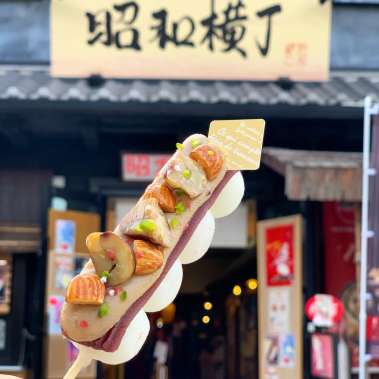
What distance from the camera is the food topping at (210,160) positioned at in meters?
3.49

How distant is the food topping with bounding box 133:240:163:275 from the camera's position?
331 cm

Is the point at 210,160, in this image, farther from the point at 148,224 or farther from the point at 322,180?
the point at 322,180

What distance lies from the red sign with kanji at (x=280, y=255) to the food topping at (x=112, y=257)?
514 cm

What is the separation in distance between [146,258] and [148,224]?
15 centimetres

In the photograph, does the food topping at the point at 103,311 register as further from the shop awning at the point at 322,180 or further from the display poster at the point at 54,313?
the display poster at the point at 54,313

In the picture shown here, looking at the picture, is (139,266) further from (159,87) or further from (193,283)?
(193,283)

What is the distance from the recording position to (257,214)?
882cm

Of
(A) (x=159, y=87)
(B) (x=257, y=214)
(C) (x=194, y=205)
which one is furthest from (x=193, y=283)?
(C) (x=194, y=205)

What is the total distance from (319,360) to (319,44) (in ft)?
11.0

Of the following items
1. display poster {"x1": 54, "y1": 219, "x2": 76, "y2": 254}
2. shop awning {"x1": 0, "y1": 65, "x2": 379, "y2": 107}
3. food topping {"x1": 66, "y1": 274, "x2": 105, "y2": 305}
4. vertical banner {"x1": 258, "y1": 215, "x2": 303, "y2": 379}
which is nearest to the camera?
food topping {"x1": 66, "y1": 274, "x2": 105, "y2": 305}

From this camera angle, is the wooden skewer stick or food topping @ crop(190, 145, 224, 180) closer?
the wooden skewer stick

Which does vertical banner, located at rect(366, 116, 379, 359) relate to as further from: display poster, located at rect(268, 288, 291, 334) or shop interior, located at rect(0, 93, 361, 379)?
display poster, located at rect(268, 288, 291, 334)

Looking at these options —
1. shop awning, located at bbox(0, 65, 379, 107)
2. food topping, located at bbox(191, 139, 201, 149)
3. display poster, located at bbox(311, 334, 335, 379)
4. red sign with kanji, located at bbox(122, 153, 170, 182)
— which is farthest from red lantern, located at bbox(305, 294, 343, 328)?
food topping, located at bbox(191, 139, 201, 149)

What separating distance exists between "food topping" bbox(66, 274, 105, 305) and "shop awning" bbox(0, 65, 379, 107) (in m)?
4.61
